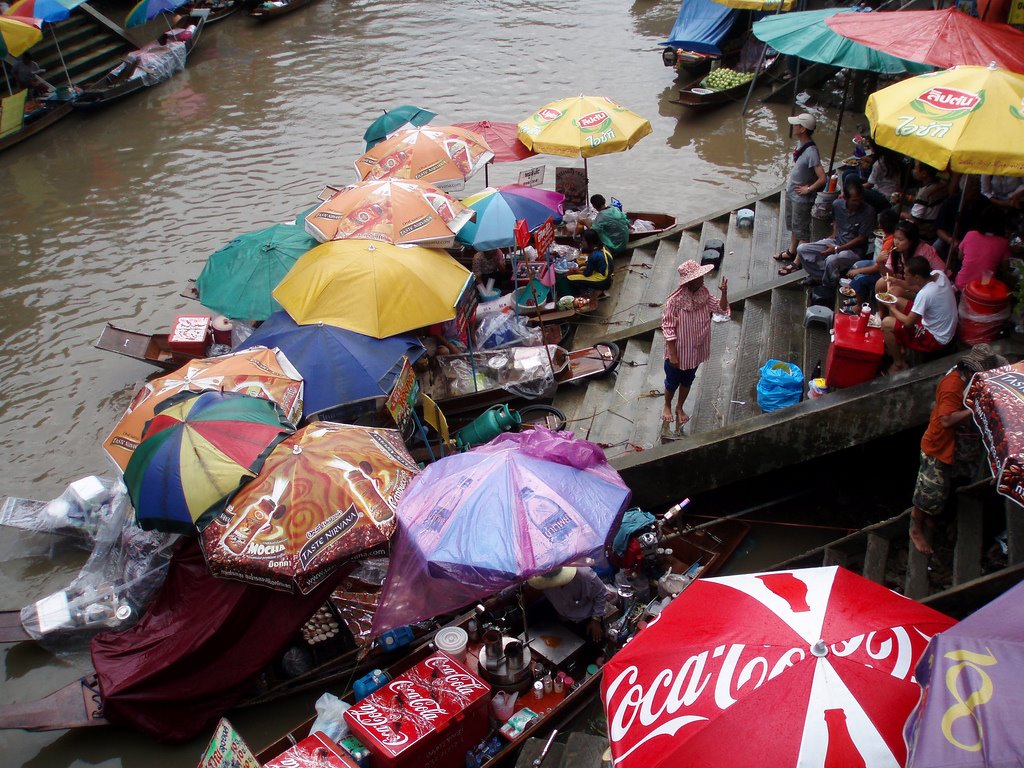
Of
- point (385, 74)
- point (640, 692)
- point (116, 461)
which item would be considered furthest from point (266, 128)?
point (640, 692)

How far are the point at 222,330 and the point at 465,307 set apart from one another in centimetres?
381

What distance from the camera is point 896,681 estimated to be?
370cm

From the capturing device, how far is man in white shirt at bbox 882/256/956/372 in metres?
6.66

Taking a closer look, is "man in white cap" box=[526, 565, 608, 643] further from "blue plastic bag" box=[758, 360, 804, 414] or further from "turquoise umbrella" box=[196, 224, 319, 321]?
"turquoise umbrella" box=[196, 224, 319, 321]

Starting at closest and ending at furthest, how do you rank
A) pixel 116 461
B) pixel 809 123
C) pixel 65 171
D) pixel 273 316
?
1. pixel 116 461
2. pixel 273 316
3. pixel 809 123
4. pixel 65 171

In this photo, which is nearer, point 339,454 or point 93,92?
point 339,454

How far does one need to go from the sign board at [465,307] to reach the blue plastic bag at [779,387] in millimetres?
3416

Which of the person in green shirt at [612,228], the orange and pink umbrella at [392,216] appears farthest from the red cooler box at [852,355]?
the person in green shirt at [612,228]

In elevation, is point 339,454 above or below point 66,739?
above

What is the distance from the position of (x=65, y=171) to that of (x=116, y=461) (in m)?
12.9

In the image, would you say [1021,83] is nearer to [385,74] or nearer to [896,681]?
[896,681]

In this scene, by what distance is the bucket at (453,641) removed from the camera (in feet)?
21.9

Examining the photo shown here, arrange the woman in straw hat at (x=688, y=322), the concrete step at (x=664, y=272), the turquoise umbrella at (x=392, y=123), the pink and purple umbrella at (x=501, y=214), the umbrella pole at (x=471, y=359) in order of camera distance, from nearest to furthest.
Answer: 1. the woman in straw hat at (x=688, y=322)
2. the umbrella pole at (x=471, y=359)
3. the pink and purple umbrella at (x=501, y=214)
4. the concrete step at (x=664, y=272)
5. the turquoise umbrella at (x=392, y=123)

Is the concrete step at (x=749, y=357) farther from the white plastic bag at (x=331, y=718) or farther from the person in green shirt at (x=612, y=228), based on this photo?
the white plastic bag at (x=331, y=718)
